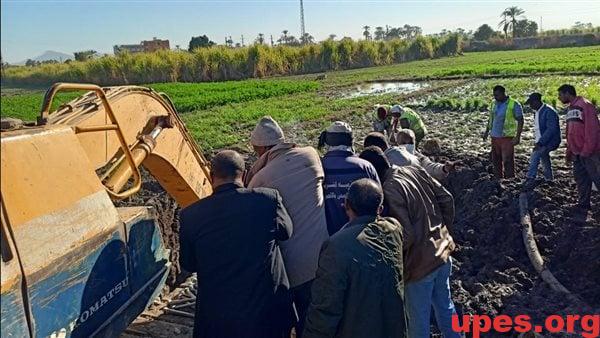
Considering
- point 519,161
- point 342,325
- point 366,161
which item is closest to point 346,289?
point 342,325

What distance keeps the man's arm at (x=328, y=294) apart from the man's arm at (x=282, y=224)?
410 mm

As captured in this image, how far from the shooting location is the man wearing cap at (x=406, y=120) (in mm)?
8797

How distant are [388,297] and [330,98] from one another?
2207 cm

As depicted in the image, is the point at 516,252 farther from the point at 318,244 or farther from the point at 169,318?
the point at 169,318

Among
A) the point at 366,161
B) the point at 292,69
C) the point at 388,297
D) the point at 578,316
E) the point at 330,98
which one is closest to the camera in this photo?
the point at 388,297

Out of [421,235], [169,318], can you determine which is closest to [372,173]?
[421,235]

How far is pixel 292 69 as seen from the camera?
46844mm

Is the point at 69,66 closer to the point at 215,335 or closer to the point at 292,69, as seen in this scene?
the point at 292,69

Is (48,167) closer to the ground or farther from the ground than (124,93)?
closer to the ground

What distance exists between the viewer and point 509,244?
689 cm

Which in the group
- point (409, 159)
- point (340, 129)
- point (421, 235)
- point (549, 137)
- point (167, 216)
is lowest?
point (167, 216)

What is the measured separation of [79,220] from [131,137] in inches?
50.9

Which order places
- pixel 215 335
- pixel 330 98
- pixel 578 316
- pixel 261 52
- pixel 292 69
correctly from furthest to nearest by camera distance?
pixel 292 69 < pixel 261 52 < pixel 330 98 < pixel 578 316 < pixel 215 335

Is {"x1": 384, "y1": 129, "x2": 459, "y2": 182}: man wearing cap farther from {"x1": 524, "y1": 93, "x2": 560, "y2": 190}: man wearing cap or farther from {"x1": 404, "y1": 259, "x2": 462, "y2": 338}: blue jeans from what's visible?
{"x1": 524, "y1": 93, "x2": 560, "y2": 190}: man wearing cap
